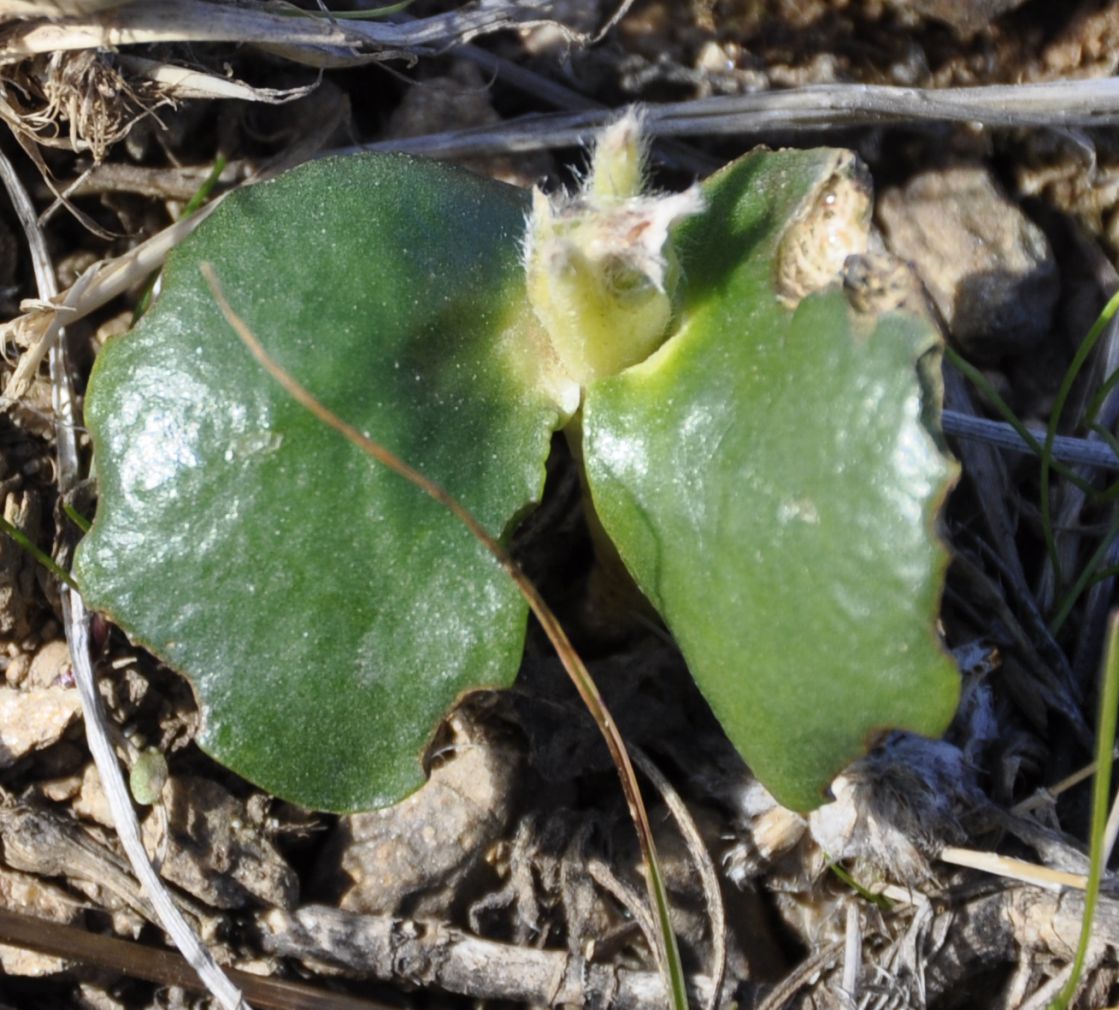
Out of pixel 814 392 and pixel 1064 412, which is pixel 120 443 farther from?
pixel 1064 412

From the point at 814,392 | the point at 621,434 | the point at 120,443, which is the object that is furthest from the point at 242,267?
the point at 814,392

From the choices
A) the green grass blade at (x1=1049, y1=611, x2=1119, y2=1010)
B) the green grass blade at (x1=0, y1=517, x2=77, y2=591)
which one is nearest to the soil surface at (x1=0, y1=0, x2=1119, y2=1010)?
the green grass blade at (x1=0, y1=517, x2=77, y2=591)

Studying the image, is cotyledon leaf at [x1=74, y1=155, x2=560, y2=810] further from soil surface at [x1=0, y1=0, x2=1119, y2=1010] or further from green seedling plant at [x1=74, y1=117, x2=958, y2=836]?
soil surface at [x1=0, y1=0, x2=1119, y2=1010]

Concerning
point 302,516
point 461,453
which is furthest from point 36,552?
point 461,453

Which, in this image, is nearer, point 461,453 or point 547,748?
point 461,453

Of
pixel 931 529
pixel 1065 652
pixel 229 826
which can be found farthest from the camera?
pixel 1065 652

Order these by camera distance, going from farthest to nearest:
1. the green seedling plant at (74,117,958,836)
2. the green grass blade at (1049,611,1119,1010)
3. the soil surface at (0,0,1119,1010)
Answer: the soil surface at (0,0,1119,1010)
the green seedling plant at (74,117,958,836)
the green grass blade at (1049,611,1119,1010)

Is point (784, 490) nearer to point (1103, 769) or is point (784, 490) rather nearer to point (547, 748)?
point (1103, 769)
